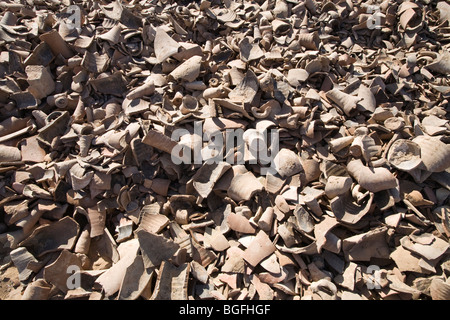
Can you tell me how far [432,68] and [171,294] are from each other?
343 centimetres

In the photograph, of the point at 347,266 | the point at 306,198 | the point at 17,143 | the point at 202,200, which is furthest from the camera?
the point at 17,143

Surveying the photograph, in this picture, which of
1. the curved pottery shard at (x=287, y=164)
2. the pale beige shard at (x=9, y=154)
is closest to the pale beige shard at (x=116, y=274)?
the curved pottery shard at (x=287, y=164)

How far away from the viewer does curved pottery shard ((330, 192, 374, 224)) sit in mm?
2043

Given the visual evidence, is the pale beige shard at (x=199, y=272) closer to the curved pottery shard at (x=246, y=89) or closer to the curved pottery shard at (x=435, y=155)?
the curved pottery shard at (x=246, y=89)

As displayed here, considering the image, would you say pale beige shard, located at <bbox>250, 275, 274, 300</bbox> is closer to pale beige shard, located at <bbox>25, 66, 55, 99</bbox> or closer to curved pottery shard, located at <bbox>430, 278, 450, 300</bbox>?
curved pottery shard, located at <bbox>430, 278, 450, 300</bbox>

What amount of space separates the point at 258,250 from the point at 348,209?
76 centimetres

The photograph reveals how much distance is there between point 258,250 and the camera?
A: 1964 mm

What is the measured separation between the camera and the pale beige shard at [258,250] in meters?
1.94

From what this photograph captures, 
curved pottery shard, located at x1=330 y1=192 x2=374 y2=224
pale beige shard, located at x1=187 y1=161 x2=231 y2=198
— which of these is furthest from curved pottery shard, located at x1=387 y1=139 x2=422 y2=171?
pale beige shard, located at x1=187 y1=161 x2=231 y2=198

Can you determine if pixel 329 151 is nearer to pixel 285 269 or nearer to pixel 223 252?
pixel 285 269

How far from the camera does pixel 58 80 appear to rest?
2936 millimetres

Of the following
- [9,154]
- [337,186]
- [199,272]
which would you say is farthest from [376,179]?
[9,154]

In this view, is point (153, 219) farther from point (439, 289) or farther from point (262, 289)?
point (439, 289)

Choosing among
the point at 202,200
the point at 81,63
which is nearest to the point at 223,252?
the point at 202,200
